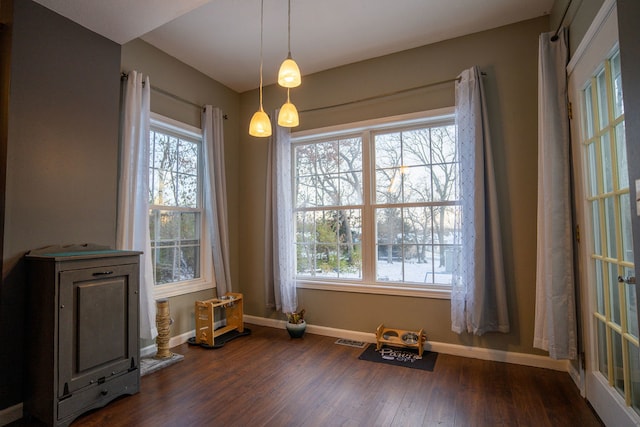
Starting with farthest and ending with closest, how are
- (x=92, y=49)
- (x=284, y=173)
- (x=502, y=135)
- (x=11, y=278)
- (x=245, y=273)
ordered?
(x=245, y=273), (x=284, y=173), (x=502, y=135), (x=92, y=49), (x=11, y=278)

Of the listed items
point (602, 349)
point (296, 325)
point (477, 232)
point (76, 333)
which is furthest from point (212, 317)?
point (602, 349)

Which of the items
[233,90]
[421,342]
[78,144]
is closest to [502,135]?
[421,342]

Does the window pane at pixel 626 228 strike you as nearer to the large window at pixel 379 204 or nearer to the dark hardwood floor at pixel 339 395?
the dark hardwood floor at pixel 339 395

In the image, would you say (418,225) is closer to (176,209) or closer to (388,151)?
(388,151)

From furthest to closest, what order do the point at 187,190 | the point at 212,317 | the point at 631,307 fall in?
the point at 187,190 → the point at 212,317 → the point at 631,307

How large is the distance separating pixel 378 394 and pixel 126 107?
310 centimetres

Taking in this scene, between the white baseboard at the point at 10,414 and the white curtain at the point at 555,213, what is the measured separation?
362 cm

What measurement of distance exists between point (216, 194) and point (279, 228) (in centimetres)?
83

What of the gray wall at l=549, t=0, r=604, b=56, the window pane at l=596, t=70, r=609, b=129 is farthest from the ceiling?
the window pane at l=596, t=70, r=609, b=129

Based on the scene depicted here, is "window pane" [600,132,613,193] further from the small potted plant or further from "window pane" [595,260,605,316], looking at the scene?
the small potted plant

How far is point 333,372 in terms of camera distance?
2664 mm

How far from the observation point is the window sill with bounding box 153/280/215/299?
10.5 feet

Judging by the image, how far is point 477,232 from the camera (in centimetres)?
278

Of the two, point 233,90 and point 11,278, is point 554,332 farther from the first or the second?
point 233,90
